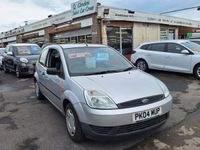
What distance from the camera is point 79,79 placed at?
392cm

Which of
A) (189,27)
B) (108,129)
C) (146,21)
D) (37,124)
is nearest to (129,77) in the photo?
(108,129)

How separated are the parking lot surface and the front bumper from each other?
0.18 m

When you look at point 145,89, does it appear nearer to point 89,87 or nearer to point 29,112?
point 89,87

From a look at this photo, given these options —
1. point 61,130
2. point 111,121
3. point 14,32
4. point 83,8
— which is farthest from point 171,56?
point 14,32

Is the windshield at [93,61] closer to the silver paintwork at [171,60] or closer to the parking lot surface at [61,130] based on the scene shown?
the parking lot surface at [61,130]

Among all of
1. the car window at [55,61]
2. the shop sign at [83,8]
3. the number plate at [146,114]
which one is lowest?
the number plate at [146,114]

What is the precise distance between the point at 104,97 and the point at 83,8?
42.1ft

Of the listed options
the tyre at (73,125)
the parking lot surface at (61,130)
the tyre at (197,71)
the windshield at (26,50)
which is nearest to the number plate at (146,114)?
the parking lot surface at (61,130)

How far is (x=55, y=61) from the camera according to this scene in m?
5.02

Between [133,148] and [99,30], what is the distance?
1145 centimetres

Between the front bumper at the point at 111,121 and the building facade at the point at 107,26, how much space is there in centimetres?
1127

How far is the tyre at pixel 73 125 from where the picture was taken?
3651 millimetres

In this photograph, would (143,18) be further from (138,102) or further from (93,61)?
(138,102)

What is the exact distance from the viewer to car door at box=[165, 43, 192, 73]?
8875mm
